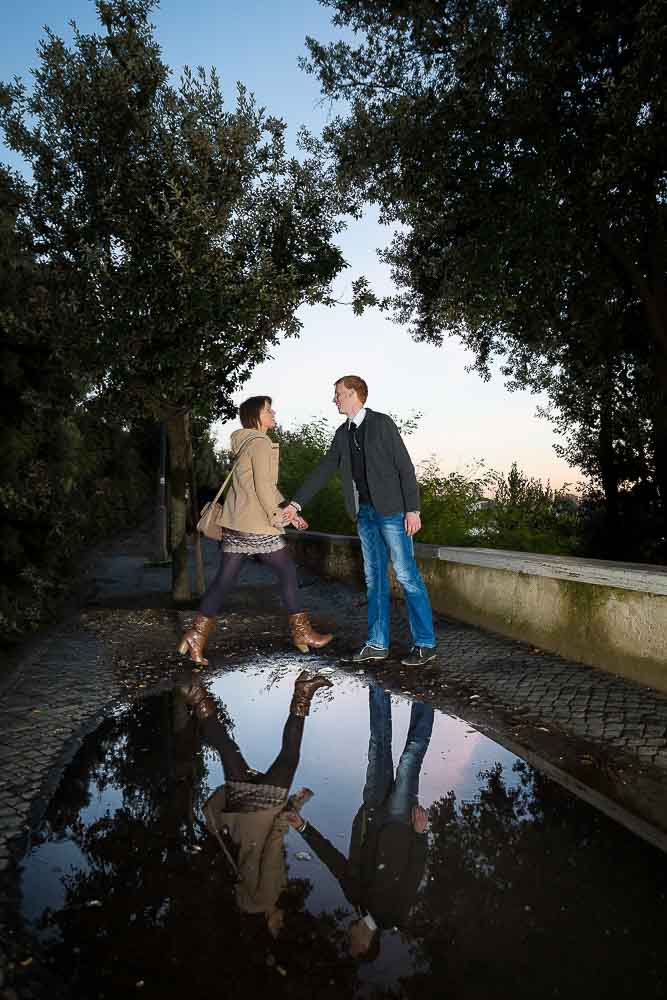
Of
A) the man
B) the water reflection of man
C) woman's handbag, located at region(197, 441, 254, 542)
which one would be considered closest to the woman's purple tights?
woman's handbag, located at region(197, 441, 254, 542)

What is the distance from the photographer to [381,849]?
3.01 metres

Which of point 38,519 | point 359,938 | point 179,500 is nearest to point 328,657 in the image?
point 38,519

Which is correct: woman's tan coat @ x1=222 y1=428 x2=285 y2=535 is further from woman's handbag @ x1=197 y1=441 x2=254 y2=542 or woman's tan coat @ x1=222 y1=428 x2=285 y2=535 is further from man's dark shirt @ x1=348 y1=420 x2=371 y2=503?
man's dark shirt @ x1=348 y1=420 x2=371 y2=503

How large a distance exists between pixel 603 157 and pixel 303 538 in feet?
26.1

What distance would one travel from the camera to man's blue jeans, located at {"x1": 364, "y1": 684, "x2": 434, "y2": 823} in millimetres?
3486

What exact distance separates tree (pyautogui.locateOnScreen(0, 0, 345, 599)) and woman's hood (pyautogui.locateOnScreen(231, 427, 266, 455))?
6.52 ft

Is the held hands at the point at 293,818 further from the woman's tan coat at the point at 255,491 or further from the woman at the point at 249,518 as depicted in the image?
the woman's tan coat at the point at 255,491

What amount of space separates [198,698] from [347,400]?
257 centimetres

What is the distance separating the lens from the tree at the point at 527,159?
970 centimetres

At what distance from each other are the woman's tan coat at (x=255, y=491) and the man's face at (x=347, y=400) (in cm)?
65

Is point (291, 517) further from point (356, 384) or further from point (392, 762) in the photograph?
point (392, 762)

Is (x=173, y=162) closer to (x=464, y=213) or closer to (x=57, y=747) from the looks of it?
(x=464, y=213)

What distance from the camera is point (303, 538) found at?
1448cm

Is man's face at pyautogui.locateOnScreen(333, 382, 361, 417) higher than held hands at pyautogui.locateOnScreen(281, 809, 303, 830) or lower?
higher
